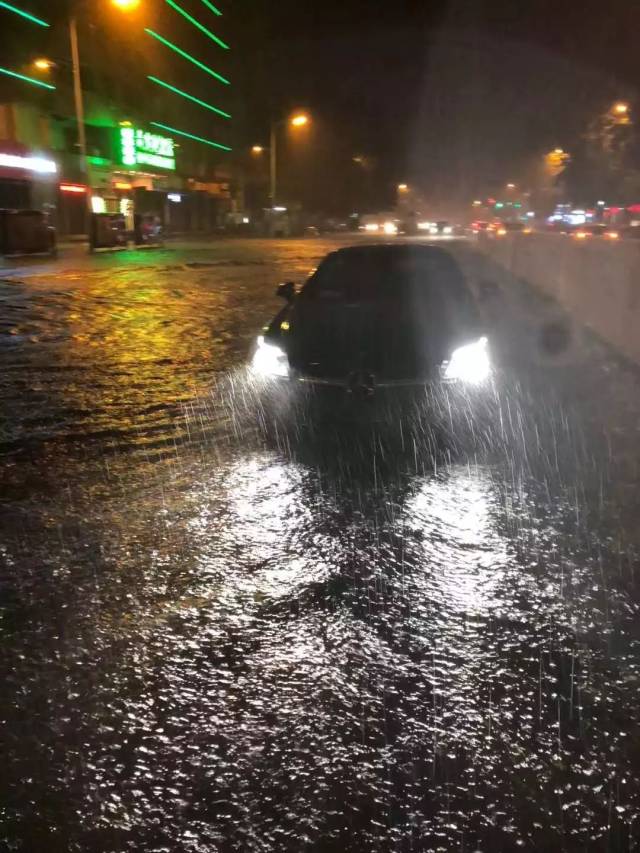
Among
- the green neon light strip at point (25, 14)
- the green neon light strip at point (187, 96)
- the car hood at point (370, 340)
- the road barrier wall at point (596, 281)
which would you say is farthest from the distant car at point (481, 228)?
the car hood at point (370, 340)

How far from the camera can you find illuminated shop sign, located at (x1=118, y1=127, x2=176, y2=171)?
→ 41125mm

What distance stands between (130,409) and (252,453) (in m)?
2.02

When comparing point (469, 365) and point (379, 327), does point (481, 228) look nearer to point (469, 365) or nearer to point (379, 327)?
point (379, 327)

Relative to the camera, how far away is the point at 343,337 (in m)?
6.55

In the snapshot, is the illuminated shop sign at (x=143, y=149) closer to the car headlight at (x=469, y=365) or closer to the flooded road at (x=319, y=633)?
the flooded road at (x=319, y=633)

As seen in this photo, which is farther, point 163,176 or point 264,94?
point 264,94

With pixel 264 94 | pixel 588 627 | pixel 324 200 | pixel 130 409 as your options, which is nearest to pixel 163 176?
pixel 264 94

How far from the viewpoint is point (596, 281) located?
39.7ft

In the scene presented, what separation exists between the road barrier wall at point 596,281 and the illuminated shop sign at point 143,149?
95.0ft

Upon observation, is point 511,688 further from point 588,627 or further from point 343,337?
point 343,337

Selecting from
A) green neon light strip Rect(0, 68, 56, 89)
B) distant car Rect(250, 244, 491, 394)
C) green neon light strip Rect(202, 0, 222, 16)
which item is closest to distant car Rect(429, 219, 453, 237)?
green neon light strip Rect(202, 0, 222, 16)

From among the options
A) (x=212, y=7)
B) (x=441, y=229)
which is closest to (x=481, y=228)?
(x=212, y=7)

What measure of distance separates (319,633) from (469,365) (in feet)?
11.2

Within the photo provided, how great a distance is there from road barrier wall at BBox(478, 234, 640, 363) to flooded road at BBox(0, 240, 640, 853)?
148 inches
